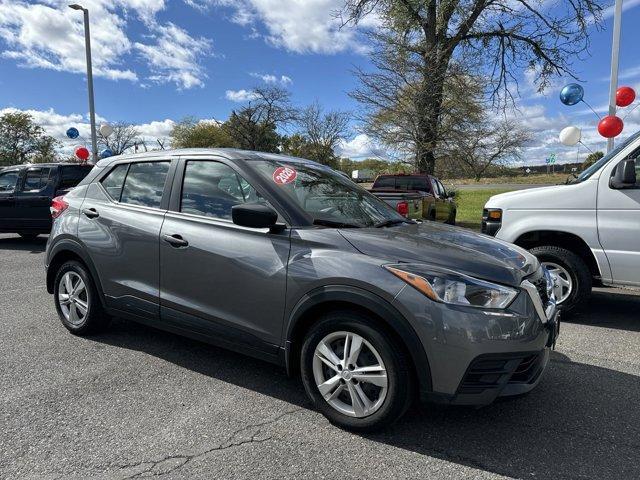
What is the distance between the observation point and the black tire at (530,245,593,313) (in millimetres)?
5062

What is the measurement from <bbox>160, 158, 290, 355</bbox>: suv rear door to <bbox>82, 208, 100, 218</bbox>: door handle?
937 millimetres

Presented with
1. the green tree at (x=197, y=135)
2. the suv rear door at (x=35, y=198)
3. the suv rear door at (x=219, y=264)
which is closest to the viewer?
the suv rear door at (x=219, y=264)

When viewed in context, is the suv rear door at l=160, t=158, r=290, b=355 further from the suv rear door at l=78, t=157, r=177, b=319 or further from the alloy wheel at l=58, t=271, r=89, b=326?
the alloy wheel at l=58, t=271, r=89, b=326

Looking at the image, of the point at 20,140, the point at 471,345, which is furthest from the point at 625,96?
the point at 20,140

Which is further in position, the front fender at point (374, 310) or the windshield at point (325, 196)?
the windshield at point (325, 196)

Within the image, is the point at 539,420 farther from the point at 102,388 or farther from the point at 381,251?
the point at 102,388

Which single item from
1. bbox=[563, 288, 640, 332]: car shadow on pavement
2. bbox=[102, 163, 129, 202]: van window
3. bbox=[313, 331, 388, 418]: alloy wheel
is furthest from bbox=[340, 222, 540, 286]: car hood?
bbox=[563, 288, 640, 332]: car shadow on pavement

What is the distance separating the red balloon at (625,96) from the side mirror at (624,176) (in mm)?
9201

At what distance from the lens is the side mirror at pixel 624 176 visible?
4559mm

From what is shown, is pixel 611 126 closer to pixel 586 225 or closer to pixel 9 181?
pixel 586 225

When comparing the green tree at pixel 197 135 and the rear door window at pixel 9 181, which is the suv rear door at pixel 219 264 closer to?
the rear door window at pixel 9 181

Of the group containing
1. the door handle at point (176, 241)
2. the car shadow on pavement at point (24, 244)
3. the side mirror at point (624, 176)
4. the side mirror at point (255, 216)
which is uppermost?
the side mirror at point (624, 176)

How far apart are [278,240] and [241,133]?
4211cm

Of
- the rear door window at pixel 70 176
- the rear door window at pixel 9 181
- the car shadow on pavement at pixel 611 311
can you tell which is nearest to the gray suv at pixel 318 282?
the car shadow on pavement at pixel 611 311
